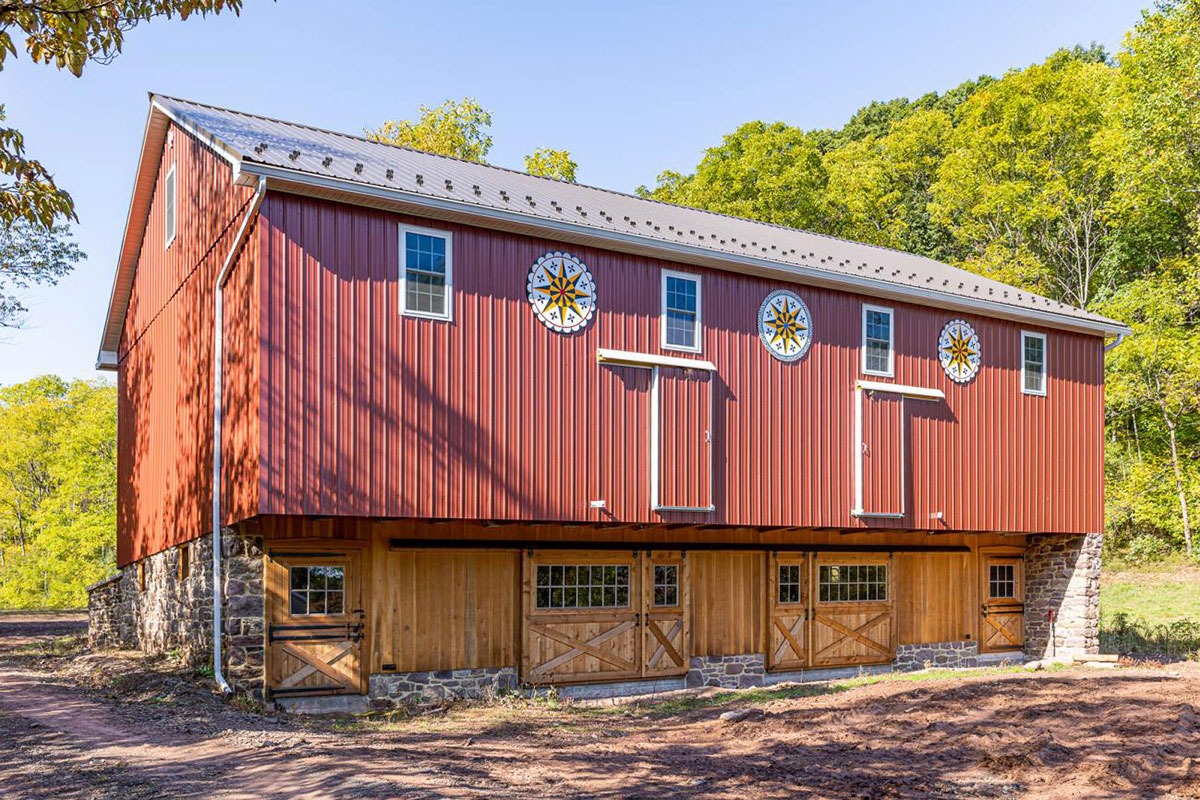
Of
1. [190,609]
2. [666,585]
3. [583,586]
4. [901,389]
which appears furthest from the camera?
[901,389]

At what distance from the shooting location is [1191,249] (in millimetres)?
30688

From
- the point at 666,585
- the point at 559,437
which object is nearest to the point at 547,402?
the point at 559,437

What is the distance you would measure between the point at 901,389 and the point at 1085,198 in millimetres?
19728

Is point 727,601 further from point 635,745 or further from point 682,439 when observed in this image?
point 635,745

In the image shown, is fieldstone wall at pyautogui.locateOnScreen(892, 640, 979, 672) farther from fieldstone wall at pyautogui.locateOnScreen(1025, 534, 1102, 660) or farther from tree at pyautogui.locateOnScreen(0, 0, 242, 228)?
tree at pyautogui.locateOnScreen(0, 0, 242, 228)

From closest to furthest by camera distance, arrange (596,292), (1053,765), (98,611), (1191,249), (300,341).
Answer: (1053,765), (300,341), (596,292), (98,611), (1191,249)

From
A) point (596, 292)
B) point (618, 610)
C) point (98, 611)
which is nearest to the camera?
point (596, 292)

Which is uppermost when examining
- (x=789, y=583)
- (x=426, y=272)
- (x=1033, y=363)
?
(x=426, y=272)

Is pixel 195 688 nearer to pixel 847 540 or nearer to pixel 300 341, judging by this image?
pixel 300 341

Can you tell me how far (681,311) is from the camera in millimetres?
14273

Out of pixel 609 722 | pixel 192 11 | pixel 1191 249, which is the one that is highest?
pixel 1191 249

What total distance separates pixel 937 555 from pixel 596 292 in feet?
27.9

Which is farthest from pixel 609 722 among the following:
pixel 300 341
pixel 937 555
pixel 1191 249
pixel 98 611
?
pixel 1191 249

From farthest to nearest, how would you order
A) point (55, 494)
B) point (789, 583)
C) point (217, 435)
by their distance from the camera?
point (55, 494) → point (789, 583) → point (217, 435)
